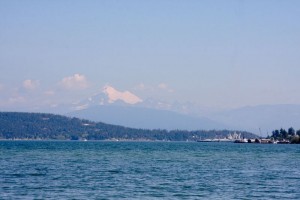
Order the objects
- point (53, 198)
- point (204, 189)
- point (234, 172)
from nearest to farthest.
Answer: point (53, 198)
point (204, 189)
point (234, 172)

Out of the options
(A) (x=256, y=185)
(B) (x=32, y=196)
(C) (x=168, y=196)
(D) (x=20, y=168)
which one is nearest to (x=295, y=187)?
(A) (x=256, y=185)

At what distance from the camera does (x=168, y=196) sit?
49156mm

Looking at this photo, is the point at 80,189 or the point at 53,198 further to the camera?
the point at 80,189

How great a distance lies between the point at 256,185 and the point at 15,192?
2076 centimetres

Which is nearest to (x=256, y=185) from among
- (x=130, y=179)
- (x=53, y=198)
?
(x=130, y=179)

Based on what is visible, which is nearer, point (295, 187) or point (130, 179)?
point (295, 187)

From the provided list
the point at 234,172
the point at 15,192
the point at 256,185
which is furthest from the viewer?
the point at 234,172

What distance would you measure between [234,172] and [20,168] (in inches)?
939

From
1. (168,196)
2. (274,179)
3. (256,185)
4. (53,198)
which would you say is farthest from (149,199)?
(274,179)

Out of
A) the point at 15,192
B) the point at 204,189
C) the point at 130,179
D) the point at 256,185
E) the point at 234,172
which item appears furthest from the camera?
the point at 234,172

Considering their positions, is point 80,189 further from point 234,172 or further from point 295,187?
point 234,172

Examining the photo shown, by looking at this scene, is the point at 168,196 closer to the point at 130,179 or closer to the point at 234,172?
the point at 130,179

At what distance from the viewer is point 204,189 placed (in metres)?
54.3

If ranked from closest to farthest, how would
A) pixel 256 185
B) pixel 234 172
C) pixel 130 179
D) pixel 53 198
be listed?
pixel 53 198, pixel 256 185, pixel 130 179, pixel 234 172
